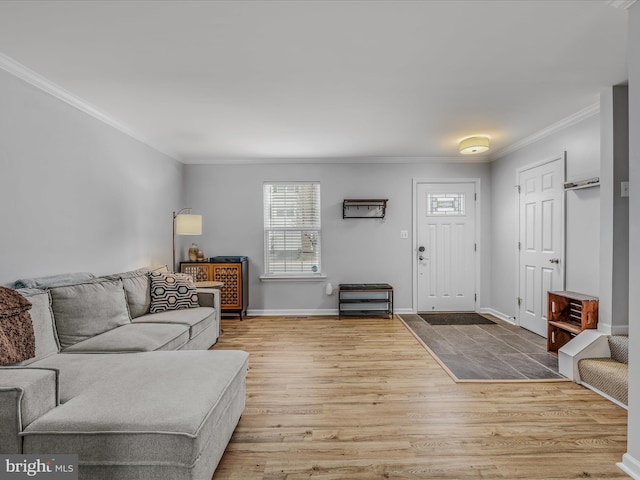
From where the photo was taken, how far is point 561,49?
2215 millimetres

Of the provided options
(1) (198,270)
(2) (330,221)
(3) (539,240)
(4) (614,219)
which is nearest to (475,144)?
(3) (539,240)

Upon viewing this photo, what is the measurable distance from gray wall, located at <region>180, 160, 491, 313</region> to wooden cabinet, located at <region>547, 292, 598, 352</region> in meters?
1.89

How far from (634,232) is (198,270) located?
458 cm

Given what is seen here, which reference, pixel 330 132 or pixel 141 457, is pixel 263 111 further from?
pixel 141 457

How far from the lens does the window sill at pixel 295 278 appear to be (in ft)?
17.1

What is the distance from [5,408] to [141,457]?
0.56m

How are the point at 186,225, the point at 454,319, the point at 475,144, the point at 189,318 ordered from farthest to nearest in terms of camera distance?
the point at 454,319, the point at 186,225, the point at 475,144, the point at 189,318

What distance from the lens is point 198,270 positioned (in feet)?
15.7

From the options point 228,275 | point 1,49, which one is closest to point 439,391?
point 228,275

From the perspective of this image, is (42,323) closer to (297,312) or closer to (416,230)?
(297,312)

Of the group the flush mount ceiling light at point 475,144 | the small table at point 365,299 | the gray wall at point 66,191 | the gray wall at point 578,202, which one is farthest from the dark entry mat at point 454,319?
the gray wall at point 66,191

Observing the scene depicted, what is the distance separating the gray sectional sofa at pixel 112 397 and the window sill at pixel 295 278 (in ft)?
8.50

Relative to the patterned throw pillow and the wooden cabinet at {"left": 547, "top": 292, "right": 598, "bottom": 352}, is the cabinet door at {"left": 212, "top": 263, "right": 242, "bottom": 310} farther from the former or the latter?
the wooden cabinet at {"left": 547, "top": 292, "right": 598, "bottom": 352}

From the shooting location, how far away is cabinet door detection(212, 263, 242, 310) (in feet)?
15.6
